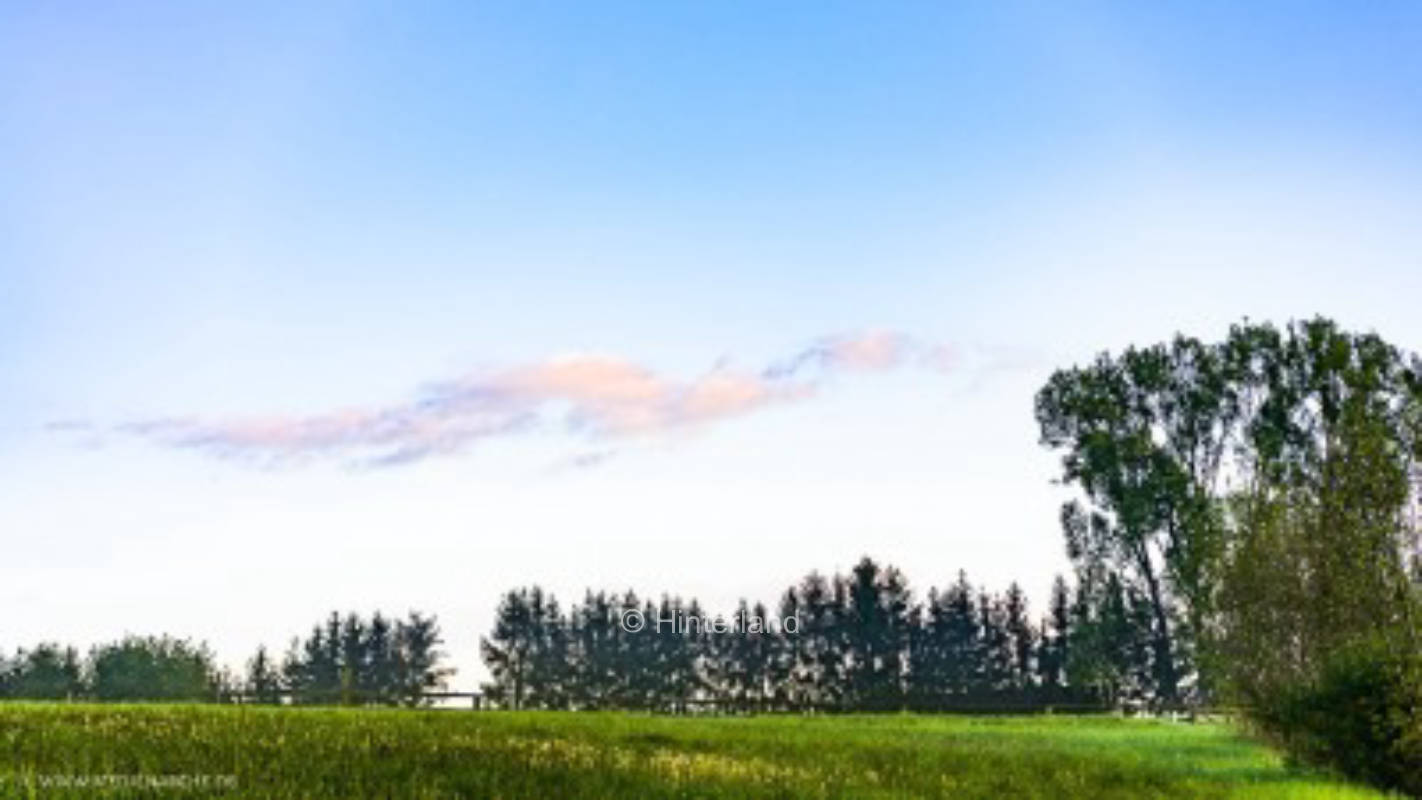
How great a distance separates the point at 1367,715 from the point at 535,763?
15710 millimetres

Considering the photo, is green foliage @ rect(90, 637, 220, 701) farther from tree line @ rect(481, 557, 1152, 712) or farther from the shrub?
the shrub

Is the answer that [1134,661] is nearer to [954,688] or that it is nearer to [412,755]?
[954,688]

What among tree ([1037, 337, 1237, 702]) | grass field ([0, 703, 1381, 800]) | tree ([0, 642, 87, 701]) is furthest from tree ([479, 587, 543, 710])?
grass field ([0, 703, 1381, 800])

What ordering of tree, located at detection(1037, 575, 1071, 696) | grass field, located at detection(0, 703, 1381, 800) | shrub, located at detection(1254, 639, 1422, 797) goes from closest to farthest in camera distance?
grass field, located at detection(0, 703, 1381, 800) < shrub, located at detection(1254, 639, 1422, 797) < tree, located at detection(1037, 575, 1071, 696)

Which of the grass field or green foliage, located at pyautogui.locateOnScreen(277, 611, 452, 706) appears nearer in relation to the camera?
the grass field

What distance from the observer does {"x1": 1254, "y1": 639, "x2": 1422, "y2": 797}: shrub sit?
879 inches

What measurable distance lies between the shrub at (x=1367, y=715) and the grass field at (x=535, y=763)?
2.95ft

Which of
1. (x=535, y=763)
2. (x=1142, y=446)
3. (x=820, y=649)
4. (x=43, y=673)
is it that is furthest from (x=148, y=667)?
(x=535, y=763)

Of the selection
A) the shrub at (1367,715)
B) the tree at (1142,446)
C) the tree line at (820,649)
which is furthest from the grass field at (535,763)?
the tree line at (820,649)

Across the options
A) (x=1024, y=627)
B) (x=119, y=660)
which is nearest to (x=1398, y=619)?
(x=1024, y=627)

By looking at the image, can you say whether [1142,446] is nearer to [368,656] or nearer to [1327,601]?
[1327,601]

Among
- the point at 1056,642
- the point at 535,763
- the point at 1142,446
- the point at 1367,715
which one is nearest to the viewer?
the point at 535,763

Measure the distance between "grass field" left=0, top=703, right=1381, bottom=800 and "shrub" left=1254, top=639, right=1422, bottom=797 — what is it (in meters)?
0.90

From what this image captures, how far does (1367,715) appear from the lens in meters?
23.1
